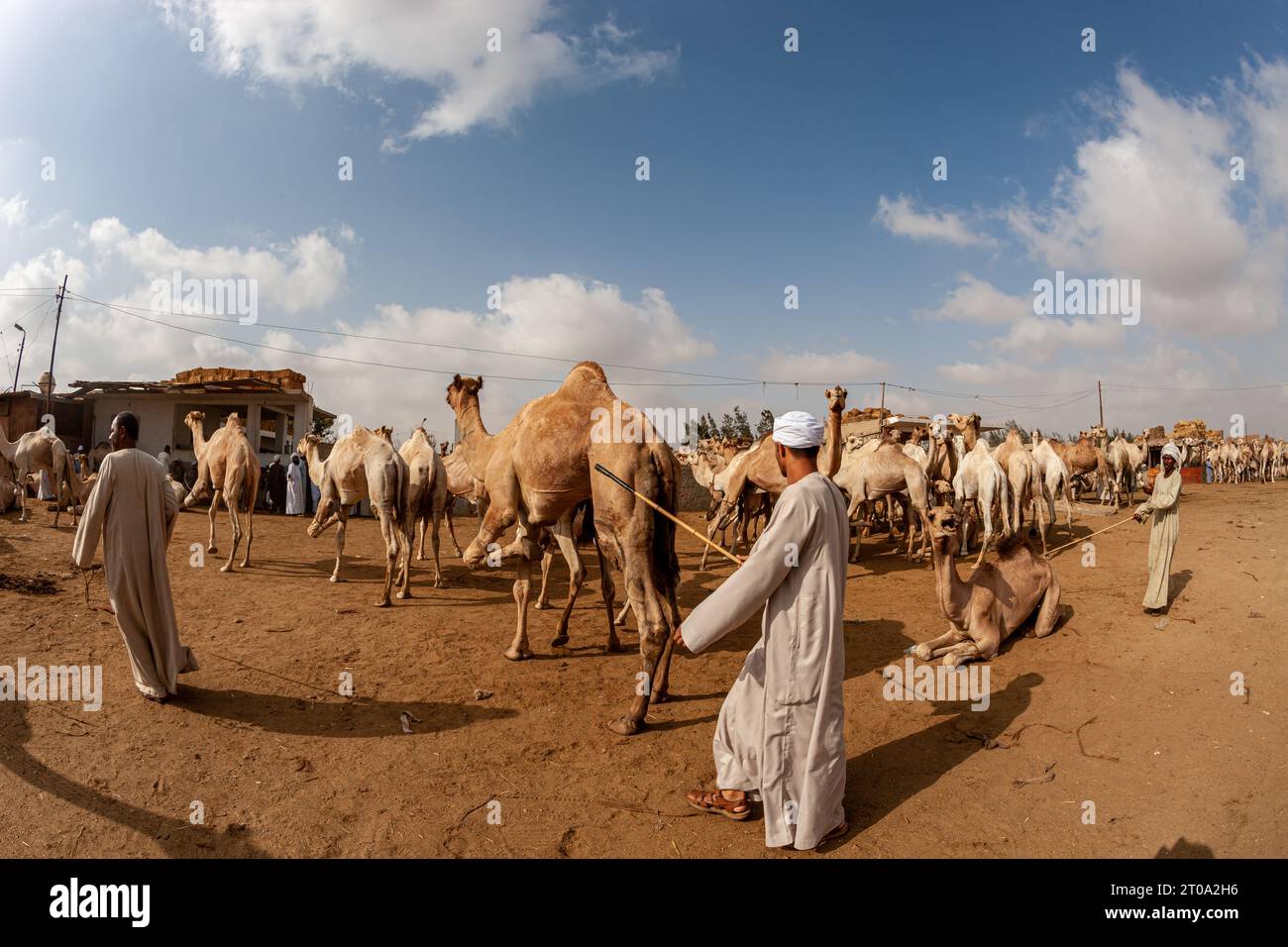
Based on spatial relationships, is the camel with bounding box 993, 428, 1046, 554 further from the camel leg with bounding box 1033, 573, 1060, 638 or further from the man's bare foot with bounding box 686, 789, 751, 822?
the man's bare foot with bounding box 686, 789, 751, 822

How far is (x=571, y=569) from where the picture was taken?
26.1ft

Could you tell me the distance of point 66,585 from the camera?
8969 millimetres

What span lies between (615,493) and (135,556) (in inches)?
154

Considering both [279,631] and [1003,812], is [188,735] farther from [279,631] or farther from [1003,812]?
[1003,812]

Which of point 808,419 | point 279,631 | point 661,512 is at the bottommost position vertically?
point 279,631

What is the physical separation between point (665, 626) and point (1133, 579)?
303 inches

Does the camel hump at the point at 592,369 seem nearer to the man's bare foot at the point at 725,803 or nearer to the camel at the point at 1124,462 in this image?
the man's bare foot at the point at 725,803

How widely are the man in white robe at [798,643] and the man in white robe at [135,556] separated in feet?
14.8

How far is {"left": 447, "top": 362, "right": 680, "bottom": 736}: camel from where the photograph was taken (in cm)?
550

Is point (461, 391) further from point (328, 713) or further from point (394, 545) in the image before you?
point (328, 713)

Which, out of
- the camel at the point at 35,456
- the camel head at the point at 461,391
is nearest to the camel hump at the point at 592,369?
the camel head at the point at 461,391

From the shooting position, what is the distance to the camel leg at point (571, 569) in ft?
25.0
